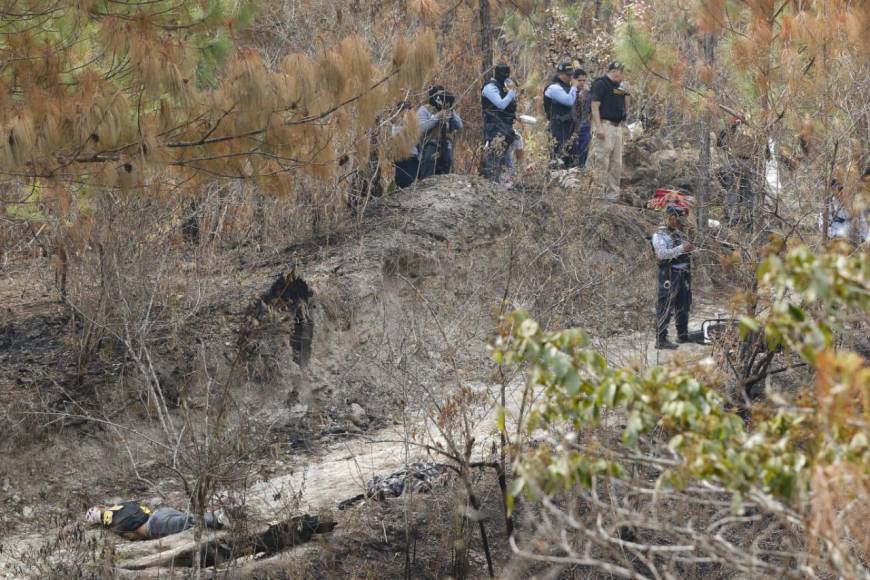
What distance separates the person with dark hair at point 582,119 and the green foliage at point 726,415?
9751 millimetres

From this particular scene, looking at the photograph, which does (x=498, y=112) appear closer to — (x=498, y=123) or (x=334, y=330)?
(x=498, y=123)

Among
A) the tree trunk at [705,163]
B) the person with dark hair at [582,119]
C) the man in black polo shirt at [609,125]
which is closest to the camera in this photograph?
the tree trunk at [705,163]

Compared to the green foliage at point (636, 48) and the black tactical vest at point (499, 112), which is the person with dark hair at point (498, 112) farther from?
the green foliage at point (636, 48)

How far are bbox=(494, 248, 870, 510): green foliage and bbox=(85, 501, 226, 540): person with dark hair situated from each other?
156 inches

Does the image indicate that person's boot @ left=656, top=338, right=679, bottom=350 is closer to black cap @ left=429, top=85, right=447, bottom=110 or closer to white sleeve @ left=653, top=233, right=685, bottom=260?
white sleeve @ left=653, top=233, right=685, bottom=260

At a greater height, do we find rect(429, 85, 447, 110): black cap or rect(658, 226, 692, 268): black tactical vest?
rect(429, 85, 447, 110): black cap

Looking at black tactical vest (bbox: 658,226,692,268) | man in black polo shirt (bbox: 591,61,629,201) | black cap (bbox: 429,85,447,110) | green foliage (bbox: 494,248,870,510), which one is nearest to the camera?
green foliage (bbox: 494,248,870,510)

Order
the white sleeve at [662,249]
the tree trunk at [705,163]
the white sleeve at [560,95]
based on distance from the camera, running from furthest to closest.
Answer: the white sleeve at [560,95], the tree trunk at [705,163], the white sleeve at [662,249]

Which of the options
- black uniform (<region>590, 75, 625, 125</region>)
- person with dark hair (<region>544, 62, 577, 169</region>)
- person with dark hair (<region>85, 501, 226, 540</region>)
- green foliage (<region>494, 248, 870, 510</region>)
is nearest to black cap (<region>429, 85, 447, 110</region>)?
person with dark hair (<region>544, 62, 577, 169</region>)

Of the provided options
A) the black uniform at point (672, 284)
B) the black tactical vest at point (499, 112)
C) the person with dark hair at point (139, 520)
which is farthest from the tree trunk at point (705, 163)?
the person with dark hair at point (139, 520)

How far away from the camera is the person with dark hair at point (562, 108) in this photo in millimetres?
13266

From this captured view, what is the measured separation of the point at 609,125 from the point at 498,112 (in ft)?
5.18

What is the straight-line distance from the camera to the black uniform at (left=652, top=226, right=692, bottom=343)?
1074 centimetres

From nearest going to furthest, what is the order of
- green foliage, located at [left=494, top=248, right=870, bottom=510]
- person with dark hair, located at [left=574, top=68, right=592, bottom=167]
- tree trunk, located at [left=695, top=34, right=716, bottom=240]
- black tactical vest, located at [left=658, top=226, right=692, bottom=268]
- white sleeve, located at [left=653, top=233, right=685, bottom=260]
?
green foliage, located at [left=494, top=248, right=870, bottom=510] → white sleeve, located at [left=653, top=233, right=685, bottom=260] → black tactical vest, located at [left=658, top=226, right=692, bottom=268] → tree trunk, located at [left=695, top=34, right=716, bottom=240] → person with dark hair, located at [left=574, top=68, right=592, bottom=167]
